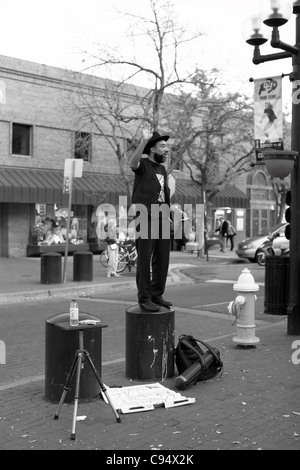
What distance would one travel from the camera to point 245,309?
7.82 m

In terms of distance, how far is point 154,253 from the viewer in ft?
21.8

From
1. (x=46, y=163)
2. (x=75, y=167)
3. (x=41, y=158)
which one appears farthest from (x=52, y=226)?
(x=75, y=167)

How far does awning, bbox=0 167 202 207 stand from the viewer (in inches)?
925

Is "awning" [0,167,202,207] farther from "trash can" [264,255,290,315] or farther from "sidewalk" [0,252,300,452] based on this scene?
"sidewalk" [0,252,300,452]

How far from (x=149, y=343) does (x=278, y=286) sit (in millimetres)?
3305

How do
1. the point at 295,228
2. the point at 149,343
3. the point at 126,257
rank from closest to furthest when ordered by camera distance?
the point at 149,343
the point at 295,228
the point at 126,257

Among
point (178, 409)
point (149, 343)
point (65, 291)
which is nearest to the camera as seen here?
point (178, 409)

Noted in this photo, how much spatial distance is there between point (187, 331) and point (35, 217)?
17.3m

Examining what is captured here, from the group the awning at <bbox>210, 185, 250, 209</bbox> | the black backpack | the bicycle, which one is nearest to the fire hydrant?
the black backpack

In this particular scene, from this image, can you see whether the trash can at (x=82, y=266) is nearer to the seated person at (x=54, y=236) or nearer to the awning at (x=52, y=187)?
the awning at (x=52, y=187)

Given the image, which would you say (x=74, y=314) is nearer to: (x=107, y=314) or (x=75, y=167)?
(x=107, y=314)

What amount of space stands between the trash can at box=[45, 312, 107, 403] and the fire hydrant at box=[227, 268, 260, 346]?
263 cm

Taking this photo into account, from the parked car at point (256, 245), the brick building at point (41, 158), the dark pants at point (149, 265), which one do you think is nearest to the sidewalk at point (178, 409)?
the dark pants at point (149, 265)

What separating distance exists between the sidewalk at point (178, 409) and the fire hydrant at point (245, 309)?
0.50ft
